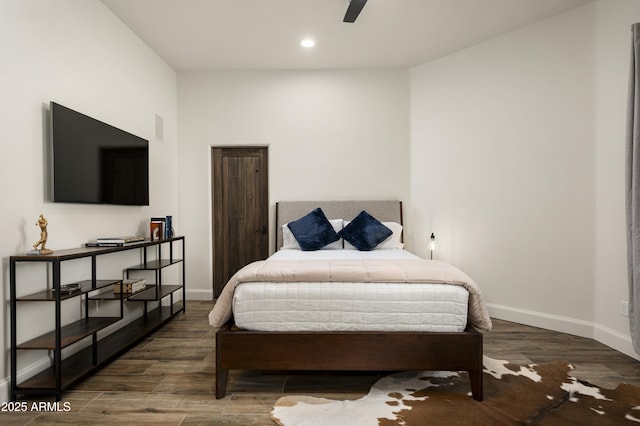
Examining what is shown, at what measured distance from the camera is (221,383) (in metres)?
2.11

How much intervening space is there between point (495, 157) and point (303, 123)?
7.45ft

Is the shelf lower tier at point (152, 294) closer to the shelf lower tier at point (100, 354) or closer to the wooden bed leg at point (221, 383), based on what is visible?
the shelf lower tier at point (100, 354)

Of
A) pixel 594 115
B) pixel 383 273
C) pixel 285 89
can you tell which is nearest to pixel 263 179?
pixel 285 89

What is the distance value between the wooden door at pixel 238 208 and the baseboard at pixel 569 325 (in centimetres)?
284

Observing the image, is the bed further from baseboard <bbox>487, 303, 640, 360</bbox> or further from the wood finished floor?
baseboard <bbox>487, 303, 640, 360</bbox>

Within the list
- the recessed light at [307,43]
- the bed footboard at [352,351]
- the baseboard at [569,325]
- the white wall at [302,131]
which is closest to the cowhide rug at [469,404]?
the bed footboard at [352,351]

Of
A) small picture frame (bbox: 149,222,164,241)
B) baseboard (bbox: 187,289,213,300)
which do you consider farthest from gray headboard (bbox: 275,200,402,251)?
small picture frame (bbox: 149,222,164,241)

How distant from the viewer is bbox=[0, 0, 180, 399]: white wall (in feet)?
6.97

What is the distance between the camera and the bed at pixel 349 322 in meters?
2.07

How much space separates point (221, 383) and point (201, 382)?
31 cm

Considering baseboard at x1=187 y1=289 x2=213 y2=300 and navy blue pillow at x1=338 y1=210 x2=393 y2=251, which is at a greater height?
navy blue pillow at x1=338 y1=210 x2=393 y2=251

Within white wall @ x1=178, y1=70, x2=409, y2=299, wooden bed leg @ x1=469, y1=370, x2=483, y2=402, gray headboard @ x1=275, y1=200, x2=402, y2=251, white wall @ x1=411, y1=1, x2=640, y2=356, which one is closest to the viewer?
wooden bed leg @ x1=469, y1=370, x2=483, y2=402

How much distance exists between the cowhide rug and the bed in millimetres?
172

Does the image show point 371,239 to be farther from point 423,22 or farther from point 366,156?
point 423,22
